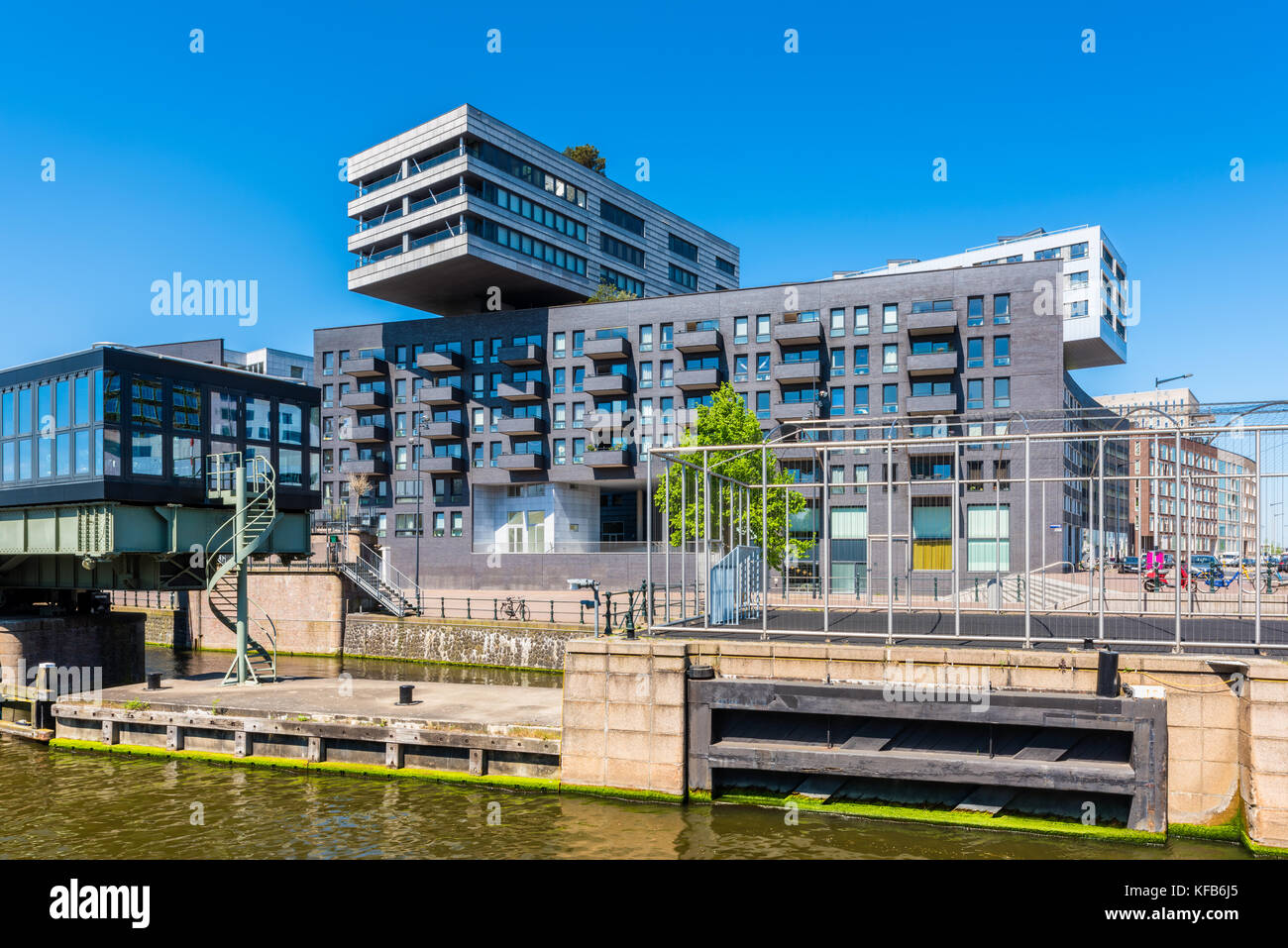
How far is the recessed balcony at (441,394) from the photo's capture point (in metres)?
72.4

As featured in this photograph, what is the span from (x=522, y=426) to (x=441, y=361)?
8941mm

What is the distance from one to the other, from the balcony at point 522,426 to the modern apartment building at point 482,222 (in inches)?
415

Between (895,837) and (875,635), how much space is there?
4.00m

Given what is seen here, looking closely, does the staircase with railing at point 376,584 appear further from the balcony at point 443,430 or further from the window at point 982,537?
the window at point 982,537

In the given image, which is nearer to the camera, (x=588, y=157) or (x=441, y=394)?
(x=441, y=394)

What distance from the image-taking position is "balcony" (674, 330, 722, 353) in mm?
64312

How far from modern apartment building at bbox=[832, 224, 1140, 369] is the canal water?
56.9m

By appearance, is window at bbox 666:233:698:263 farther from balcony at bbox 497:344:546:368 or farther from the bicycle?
the bicycle

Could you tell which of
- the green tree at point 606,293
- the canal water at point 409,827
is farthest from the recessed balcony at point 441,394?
the canal water at point 409,827

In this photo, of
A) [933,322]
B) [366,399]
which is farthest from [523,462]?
[933,322]

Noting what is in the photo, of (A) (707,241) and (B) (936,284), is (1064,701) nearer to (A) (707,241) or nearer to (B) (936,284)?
(B) (936,284)

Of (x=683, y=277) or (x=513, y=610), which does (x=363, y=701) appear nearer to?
(x=513, y=610)

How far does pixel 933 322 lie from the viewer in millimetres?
58781
